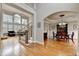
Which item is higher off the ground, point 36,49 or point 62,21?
point 62,21

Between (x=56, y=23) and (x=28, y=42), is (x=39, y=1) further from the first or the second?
(x=28, y=42)

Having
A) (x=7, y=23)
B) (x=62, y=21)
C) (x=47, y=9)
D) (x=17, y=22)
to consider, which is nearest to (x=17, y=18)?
(x=17, y=22)

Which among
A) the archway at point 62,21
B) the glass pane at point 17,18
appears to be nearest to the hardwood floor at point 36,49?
the archway at point 62,21

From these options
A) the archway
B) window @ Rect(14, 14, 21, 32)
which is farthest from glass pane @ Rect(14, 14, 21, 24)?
the archway

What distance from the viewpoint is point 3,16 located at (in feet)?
7.84

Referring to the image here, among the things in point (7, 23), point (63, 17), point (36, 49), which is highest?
point (63, 17)

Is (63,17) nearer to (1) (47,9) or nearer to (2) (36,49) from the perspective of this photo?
(1) (47,9)

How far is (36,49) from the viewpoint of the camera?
247 centimetres

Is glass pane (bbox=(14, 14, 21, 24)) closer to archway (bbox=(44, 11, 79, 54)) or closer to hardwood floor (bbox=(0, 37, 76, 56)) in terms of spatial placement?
hardwood floor (bbox=(0, 37, 76, 56))

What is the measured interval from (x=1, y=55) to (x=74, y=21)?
1.48 metres

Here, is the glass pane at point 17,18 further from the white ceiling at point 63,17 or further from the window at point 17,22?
the white ceiling at point 63,17

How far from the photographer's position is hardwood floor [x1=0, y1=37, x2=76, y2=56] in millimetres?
2395

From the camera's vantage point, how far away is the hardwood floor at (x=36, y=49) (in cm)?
239

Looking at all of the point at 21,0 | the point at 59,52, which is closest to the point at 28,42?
the point at 59,52
